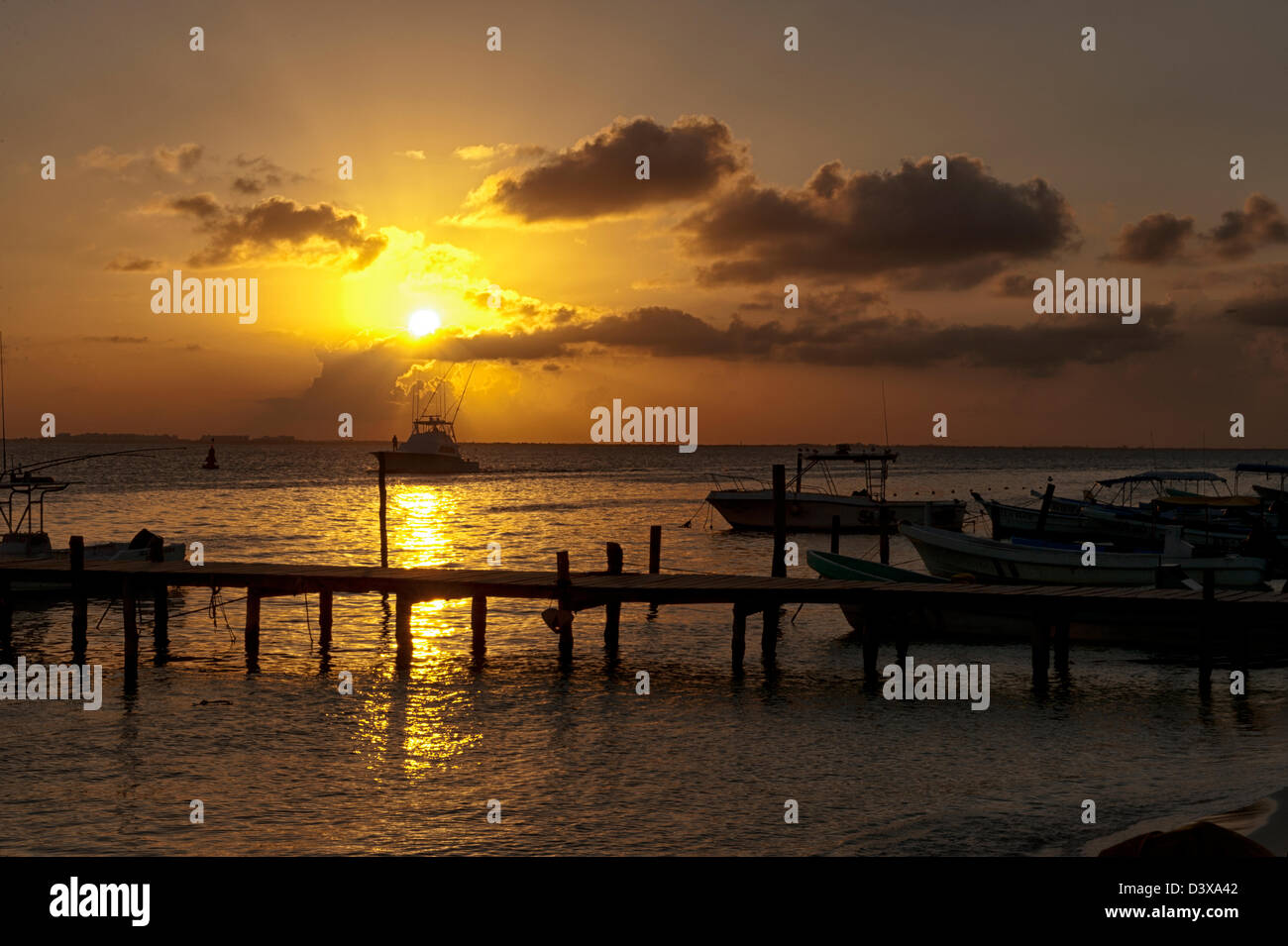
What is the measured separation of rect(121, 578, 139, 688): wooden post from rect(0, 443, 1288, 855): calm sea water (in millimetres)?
325

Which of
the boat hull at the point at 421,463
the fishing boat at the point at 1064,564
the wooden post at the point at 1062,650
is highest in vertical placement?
the boat hull at the point at 421,463

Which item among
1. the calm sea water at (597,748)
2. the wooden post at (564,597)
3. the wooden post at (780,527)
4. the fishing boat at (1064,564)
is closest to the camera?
the calm sea water at (597,748)

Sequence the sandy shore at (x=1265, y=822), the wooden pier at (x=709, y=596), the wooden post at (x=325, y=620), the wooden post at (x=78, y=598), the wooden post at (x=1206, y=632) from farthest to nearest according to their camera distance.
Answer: the wooden post at (x=325, y=620) < the wooden post at (x=78, y=598) < the wooden pier at (x=709, y=596) < the wooden post at (x=1206, y=632) < the sandy shore at (x=1265, y=822)

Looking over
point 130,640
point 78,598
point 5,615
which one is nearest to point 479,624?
point 130,640

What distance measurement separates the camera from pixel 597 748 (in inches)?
655

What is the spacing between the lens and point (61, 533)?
6041 cm

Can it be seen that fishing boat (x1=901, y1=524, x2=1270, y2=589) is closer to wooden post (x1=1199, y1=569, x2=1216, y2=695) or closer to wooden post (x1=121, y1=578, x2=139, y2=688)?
wooden post (x1=1199, y1=569, x2=1216, y2=695)

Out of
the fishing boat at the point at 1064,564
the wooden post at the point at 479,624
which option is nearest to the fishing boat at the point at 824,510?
the fishing boat at the point at 1064,564

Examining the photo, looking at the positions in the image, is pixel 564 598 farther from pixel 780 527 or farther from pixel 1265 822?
pixel 1265 822

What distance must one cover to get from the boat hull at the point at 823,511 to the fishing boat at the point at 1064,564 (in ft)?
87.9

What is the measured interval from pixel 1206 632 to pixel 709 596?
9.10m

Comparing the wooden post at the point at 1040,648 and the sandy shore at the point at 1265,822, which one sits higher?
the sandy shore at the point at 1265,822

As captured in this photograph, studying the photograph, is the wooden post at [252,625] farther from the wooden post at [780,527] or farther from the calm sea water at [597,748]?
the wooden post at [780,527]

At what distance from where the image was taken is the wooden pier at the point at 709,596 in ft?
66.6
